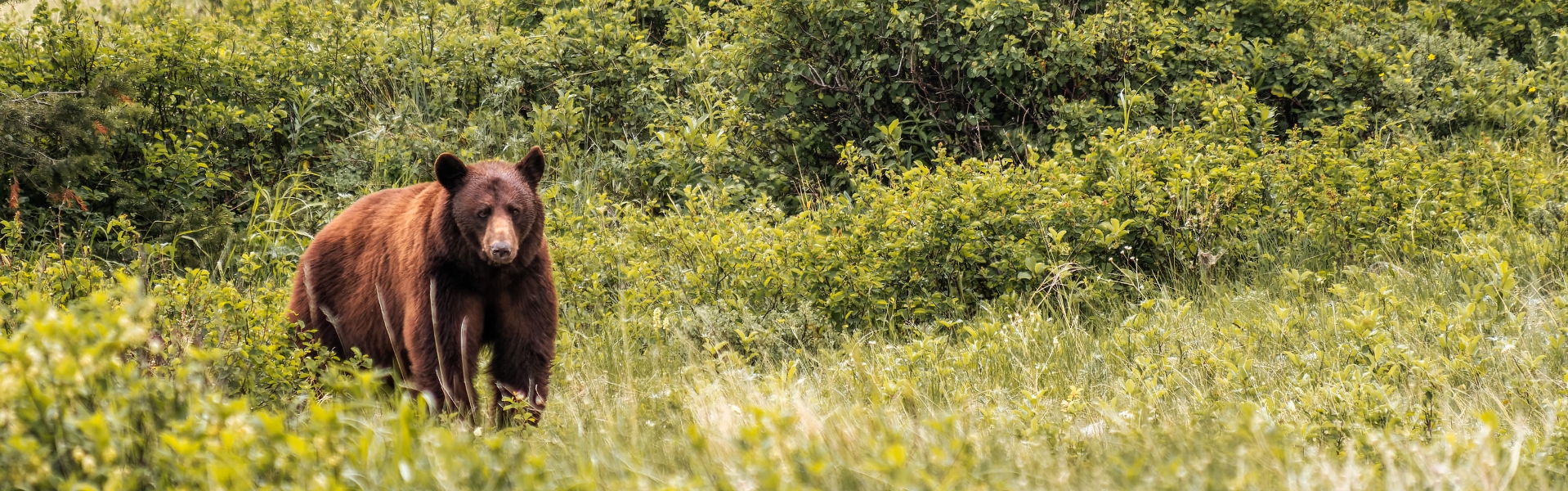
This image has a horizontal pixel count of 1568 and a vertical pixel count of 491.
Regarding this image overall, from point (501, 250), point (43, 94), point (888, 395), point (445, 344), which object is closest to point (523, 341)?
point (445, 344)

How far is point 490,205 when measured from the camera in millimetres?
4887

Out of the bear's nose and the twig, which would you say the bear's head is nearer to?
the bear's nose

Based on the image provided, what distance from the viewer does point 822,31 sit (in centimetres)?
823

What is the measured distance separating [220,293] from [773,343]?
8.06ft

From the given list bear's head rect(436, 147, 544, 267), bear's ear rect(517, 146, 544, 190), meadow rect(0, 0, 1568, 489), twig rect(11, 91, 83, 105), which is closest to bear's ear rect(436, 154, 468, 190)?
bear's head rect(436, 147, 544, 267)

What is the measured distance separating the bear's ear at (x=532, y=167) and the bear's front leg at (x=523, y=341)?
0.50 metres

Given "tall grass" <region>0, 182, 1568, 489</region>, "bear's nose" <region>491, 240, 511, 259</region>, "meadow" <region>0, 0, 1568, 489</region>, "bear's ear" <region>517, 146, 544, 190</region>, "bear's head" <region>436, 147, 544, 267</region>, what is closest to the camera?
"tall grass" <region>0, 182, 1568, 489</region>

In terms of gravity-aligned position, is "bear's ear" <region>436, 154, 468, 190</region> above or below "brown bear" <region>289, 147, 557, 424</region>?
above

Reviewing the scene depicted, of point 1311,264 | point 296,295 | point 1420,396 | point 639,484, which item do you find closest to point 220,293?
point 296,295

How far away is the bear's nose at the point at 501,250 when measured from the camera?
181 inches

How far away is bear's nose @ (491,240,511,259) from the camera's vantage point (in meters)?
4.61

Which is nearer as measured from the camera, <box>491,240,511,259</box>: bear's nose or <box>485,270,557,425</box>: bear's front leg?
<box>491,240,511,259</box>: bear's nose

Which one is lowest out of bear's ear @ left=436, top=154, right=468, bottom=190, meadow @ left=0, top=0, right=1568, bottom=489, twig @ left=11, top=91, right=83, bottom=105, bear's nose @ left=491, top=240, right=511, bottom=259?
meadow @ left=0, top=0, right=1568, bottom=489

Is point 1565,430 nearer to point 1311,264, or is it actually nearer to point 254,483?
point 1311,264
